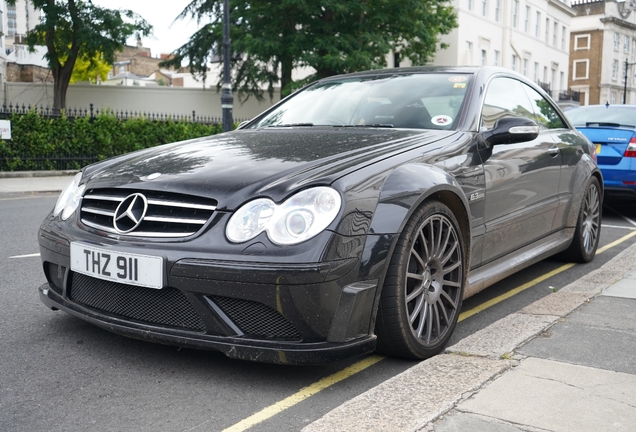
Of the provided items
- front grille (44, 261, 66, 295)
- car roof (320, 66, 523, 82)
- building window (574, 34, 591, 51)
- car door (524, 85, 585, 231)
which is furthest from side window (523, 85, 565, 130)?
building window (574, 34, 591, 51)

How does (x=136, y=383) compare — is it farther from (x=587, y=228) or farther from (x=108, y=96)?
(x=108, y=96)

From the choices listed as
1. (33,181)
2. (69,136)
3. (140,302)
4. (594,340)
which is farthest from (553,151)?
(69,136)

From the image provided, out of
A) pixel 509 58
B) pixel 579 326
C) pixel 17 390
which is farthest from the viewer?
pixel 509 58

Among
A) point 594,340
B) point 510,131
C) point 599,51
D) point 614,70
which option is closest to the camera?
point 594,340

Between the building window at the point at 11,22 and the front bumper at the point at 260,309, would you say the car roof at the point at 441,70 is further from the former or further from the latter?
the building window at the point at 11,22

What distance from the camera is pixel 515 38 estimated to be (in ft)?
165

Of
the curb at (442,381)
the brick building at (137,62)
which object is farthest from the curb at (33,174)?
the brick building at (137,62)

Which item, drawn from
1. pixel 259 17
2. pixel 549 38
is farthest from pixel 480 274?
pixel 549 38

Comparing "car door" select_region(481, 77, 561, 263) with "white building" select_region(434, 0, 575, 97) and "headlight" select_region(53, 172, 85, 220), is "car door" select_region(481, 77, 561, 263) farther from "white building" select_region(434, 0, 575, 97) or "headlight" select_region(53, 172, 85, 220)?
"white building" select_region(434, 0, 575, 97)

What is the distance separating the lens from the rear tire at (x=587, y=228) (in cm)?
580

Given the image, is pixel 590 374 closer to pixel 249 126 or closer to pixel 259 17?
pixel 249 126

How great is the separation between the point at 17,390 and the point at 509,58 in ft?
164

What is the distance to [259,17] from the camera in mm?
32188

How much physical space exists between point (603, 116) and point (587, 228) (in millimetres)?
4342
